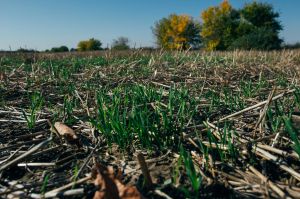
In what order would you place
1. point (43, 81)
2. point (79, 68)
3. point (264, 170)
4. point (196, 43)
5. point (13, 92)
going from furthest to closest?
point (196, 43), point (79, 68), point (43, 81), point (13, 92), point (264, 170)

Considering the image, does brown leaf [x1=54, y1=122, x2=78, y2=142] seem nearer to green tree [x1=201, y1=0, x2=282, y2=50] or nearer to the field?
the field

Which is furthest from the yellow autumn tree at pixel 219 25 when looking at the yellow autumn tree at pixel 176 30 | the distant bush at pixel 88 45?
the distant bush at pixel 88 45

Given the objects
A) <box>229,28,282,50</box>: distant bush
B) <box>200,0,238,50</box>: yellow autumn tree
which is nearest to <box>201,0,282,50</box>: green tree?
<box>200,0,238,50</box>: yellow autumn tree

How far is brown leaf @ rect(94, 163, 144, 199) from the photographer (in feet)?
3.41

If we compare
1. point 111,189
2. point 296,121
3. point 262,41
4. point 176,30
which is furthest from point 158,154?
point 176,30

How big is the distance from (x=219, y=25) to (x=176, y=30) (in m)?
9.58

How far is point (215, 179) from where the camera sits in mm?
1247

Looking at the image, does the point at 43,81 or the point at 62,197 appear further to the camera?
the point at 43,81

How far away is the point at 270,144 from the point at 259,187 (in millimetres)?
375

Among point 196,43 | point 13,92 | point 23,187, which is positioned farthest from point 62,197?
point 196,43

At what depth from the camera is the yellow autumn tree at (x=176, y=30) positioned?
5134cm

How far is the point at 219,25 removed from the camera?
43438mm

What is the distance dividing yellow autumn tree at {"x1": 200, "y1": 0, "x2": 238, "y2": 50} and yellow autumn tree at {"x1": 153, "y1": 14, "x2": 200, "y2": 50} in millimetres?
5415

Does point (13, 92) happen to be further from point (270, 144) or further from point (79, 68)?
point (270, 144)
